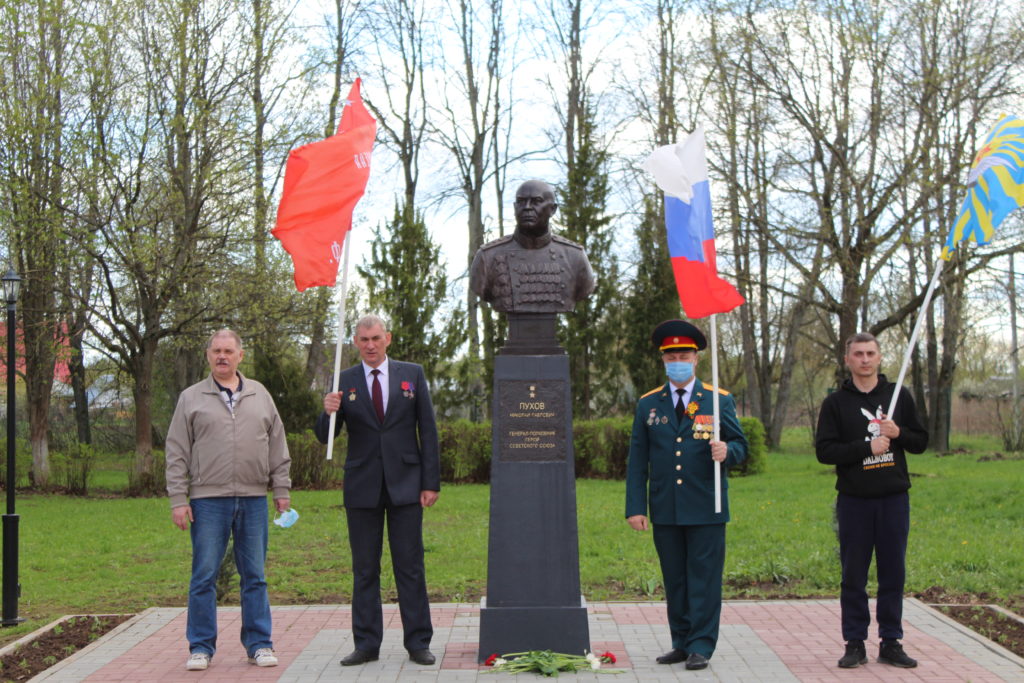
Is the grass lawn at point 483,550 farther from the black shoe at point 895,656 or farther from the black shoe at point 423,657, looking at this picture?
the black shoe at point 895,656

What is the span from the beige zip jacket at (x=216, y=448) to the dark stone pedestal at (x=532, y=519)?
4.34 ft

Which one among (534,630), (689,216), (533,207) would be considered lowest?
(534,630)

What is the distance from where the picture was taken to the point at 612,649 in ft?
21.4

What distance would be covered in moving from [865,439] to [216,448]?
3.78m

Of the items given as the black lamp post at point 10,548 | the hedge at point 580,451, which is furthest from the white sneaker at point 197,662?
the hedge at point 580,451

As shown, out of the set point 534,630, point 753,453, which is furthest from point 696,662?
point 753,453

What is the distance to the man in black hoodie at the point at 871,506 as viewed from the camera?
5973mm

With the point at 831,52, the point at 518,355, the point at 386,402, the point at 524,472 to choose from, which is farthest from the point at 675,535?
the point at 831,52

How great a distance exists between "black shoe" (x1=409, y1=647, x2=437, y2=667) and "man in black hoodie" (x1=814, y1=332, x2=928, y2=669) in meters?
2.37

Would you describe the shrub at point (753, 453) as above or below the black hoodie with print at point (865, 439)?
below

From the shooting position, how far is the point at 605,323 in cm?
2662

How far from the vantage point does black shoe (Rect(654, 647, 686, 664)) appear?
20.0 ft

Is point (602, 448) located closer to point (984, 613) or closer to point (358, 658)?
point (984, 613)

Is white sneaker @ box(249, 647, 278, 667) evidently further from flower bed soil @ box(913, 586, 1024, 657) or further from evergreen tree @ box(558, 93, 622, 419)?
evergreen tree @ box(558, 93, 622, 419)
